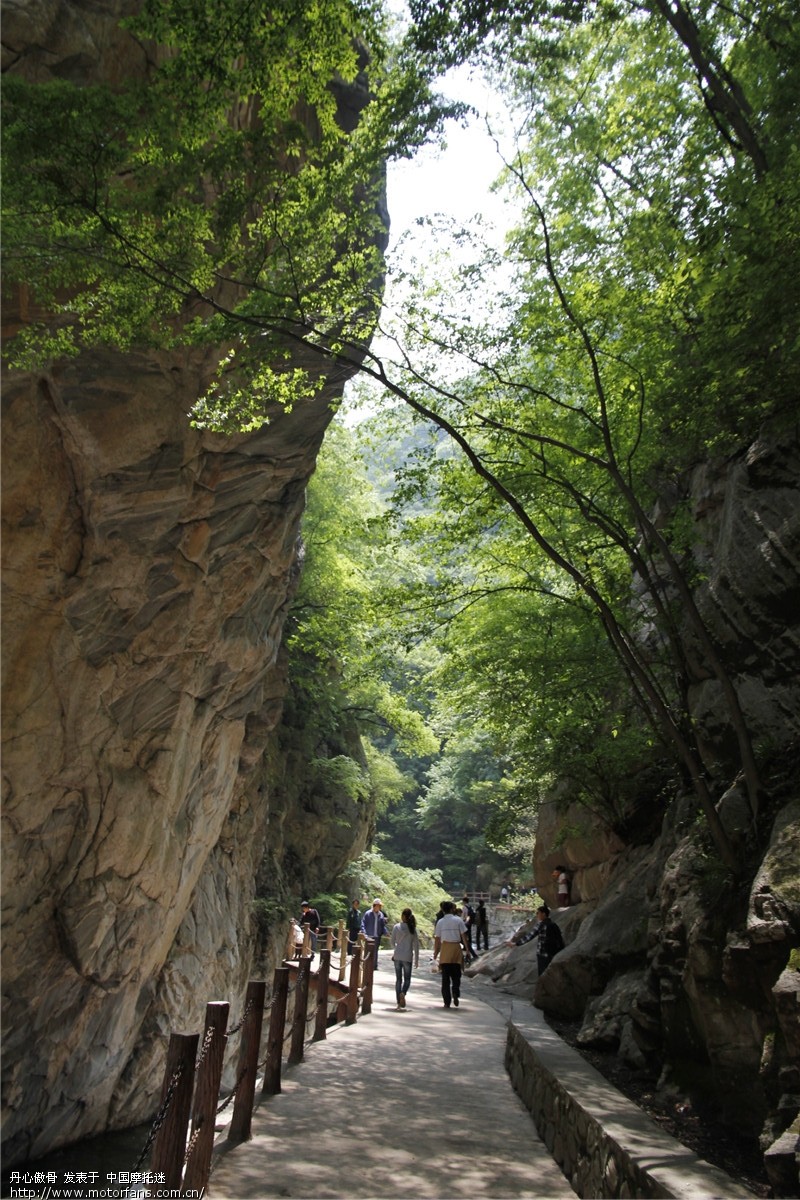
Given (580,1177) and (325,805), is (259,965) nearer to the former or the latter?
(325,805)

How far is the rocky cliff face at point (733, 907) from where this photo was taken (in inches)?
201

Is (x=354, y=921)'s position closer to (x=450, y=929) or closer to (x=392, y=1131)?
(x=450, y=929)

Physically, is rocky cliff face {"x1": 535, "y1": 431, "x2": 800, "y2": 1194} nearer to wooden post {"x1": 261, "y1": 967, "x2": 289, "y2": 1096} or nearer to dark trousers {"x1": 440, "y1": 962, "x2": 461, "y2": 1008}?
dark trousers {"x1": 440, "y1": 962, "x2": 461, "y2": 1008}

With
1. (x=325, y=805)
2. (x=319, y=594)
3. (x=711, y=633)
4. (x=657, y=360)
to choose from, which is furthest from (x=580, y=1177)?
(x=325, y=805)

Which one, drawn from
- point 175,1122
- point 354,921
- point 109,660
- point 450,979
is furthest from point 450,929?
point 175,1122

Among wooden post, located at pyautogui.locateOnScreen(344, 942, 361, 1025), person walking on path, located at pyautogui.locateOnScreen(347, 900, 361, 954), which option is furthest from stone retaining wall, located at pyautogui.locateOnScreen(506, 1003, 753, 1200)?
person walking on path, located at pyautogui.locateOnScreen(347, 900, 361, 954)

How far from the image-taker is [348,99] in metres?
10.8

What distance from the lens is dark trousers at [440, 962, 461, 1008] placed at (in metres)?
12.7

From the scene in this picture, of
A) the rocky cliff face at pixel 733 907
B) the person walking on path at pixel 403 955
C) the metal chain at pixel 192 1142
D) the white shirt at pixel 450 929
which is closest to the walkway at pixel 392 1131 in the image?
the metal chain at pixel 192 1142

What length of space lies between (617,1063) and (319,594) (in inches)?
495

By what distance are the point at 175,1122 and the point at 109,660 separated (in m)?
6.62

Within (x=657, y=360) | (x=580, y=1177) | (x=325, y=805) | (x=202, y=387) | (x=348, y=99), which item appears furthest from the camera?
(x=325, y=805)

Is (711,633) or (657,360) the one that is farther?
(711,633)

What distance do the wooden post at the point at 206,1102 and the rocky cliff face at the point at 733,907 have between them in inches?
122
